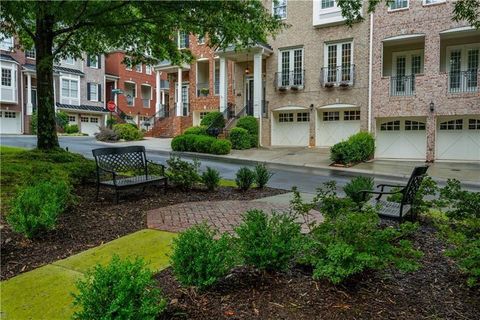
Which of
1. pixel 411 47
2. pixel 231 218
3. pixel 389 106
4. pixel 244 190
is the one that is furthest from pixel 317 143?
pixel 231 218

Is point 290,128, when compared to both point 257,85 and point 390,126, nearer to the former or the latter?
point 257,85

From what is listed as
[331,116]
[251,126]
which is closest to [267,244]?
[251,126]

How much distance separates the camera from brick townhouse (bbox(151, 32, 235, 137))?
1115 inches

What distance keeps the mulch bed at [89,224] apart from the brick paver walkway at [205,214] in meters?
0.27

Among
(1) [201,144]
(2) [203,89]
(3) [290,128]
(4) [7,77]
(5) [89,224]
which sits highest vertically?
(4) [7,77]

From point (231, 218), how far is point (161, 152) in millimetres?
14265

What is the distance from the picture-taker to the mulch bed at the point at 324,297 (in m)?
3.00

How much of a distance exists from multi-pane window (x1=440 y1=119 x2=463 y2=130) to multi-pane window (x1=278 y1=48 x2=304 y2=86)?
8.13 meters

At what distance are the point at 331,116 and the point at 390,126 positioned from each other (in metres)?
3.44

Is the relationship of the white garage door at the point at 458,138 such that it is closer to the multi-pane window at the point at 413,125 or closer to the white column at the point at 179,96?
the multi-pane window at the point at 413,125

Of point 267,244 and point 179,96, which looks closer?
point 267,244

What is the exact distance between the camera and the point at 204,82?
30453mm

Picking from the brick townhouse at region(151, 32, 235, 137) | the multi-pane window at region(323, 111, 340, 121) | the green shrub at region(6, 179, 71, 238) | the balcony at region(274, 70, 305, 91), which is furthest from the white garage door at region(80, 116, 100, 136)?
the green shrub at region(6, 179, 71, 238)

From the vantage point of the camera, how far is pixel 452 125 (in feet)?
63.4
